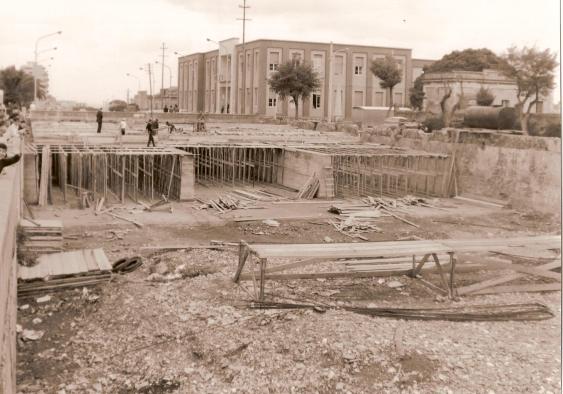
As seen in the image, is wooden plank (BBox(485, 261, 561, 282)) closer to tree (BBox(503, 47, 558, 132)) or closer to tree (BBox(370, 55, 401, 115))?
tree (BBox(503, 47, 558, 132))

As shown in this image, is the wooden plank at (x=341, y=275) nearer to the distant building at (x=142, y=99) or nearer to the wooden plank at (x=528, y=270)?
the wooden plank at (x=528, y=270)

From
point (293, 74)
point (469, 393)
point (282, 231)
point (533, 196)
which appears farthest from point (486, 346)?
point (293, 74)

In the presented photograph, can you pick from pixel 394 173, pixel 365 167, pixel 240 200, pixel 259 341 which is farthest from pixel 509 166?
pixel 259 341

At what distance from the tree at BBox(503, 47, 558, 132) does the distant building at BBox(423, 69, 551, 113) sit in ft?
33.7

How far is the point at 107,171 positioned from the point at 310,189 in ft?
27.9

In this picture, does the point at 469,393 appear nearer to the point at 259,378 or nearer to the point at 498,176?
the point at 259,378

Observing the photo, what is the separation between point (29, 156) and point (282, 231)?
984cm

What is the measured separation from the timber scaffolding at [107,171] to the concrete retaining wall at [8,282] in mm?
8409

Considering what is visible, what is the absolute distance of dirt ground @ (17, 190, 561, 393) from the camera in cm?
989

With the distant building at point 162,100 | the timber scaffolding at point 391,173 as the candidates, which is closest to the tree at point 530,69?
the timber scaffolding at point 391,173

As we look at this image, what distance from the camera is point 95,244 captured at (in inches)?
715

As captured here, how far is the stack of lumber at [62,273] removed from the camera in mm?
12914

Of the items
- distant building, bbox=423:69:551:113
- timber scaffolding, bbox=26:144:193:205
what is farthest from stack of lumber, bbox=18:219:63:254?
distant building, bbox=423:69:551:113

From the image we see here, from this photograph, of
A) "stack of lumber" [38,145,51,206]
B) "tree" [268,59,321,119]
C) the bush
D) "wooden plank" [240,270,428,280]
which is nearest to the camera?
"wooden plank" [240,270,428,280]
